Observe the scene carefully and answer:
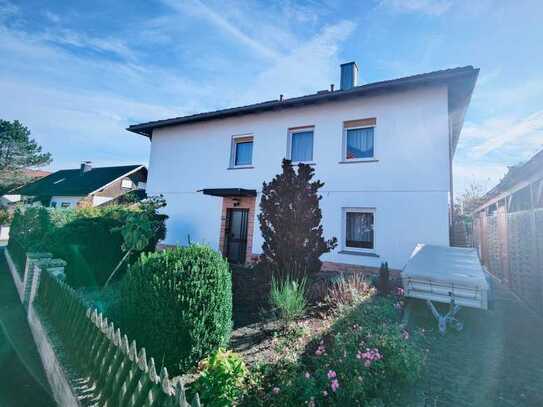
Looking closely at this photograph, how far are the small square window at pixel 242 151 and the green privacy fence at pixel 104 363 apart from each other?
8385mm

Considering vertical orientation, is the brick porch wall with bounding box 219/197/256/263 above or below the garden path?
above

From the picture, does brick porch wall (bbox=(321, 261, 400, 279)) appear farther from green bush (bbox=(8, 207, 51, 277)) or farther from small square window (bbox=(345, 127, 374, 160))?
green bush (bbox=(8, 207, 51, 277))

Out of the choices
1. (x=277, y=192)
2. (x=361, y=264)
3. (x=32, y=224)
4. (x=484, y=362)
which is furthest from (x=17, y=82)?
(x=484, y=362)

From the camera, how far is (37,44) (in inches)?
274

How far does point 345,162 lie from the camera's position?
9391 mm

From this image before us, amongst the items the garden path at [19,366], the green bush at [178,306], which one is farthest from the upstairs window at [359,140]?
the garden path at [19,366]

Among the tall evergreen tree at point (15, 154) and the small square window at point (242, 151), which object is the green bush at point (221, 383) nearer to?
the small square window at point (242, 151)

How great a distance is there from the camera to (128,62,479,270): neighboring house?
26.9ft

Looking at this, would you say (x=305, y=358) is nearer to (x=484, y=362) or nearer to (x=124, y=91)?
(x=484, y=362)

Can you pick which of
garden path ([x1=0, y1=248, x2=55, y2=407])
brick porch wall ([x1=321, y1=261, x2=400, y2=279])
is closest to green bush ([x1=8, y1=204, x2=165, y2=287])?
garden path ([x1=0, y1=248, x2=55, y2=407])

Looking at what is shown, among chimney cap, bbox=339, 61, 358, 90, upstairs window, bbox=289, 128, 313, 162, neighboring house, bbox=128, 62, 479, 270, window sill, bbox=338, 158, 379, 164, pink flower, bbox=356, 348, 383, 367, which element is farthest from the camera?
chimney cap, bbox=339, 61, 358, 90

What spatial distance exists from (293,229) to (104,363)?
13.9ft

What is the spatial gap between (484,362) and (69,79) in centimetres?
1175

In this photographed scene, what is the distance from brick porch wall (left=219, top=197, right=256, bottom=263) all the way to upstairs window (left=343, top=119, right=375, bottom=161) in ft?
13.7
